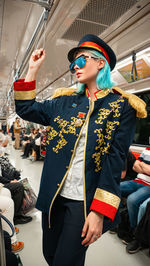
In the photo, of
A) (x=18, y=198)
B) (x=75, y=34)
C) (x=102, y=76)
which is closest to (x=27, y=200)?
(x=18, y=198)

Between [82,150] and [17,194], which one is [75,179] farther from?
[17,194]

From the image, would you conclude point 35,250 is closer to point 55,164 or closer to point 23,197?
point 23,197

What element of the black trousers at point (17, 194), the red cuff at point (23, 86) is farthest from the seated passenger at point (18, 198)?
the red cuff at point (23, 86)

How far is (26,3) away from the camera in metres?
1.85

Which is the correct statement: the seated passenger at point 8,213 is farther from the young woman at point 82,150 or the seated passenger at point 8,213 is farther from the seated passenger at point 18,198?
the young woman at point 82,150

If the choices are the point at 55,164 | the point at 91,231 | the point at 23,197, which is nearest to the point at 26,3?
the point at 55,164

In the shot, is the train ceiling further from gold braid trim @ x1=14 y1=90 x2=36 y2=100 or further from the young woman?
gold braid trim @ x1=14 y1=90 x2=36 y2=100

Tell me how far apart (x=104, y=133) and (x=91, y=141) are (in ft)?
0.32

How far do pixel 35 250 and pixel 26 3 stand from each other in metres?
2.88

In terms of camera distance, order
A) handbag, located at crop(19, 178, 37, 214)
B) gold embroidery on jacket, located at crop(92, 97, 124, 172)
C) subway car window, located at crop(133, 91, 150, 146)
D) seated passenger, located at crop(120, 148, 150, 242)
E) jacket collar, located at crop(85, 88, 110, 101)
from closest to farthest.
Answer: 1. gold embroidery on jacket, located at crop(92, 97, 124, 172)
2. jacket collar, located at crop(85, 88, 110, 101)
3. seated passenger, located at crop(120, 148, 150, 242)
4. handbag, located at crop(19, 178, 37, 214)
5. subway car window, located at crop(133, 91, 150, 146)

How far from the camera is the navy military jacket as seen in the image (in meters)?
0.99

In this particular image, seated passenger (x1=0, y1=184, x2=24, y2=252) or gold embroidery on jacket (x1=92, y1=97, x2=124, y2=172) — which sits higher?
gold embroidery on jacket (x1=92, y1=97, x2=124, y2=172)

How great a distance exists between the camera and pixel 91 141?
106 centimetres

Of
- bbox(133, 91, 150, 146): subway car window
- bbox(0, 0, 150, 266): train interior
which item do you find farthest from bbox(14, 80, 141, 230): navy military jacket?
bbox(133, 91, 150, 146): subway car window
